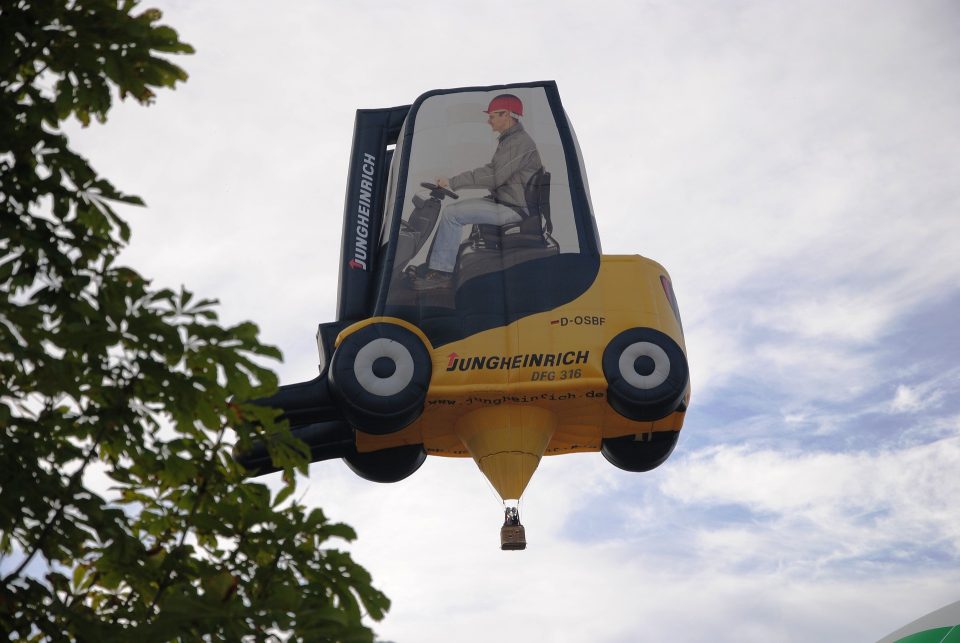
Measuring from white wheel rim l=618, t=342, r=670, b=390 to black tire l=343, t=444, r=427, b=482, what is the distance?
3585 millimetres

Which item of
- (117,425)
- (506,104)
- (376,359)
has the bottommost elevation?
(117,425)

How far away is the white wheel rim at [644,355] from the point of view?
16.8 metres

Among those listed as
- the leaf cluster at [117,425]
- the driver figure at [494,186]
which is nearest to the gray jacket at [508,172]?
the driver figure at [494,186]

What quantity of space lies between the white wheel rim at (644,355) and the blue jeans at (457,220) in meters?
2.79

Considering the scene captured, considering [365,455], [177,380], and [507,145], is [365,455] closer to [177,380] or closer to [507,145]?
[507,145]

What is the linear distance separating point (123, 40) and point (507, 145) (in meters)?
13.9

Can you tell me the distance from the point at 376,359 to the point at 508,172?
3.94 metres

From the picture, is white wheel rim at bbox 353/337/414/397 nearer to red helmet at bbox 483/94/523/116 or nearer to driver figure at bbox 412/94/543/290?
driver figure at bbox 412/94/543/290

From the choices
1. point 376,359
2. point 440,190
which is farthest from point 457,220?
point 376,359

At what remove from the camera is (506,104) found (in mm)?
19719

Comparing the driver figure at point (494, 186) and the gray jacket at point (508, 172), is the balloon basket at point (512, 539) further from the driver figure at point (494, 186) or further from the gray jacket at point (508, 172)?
the gray jacket at point (508, 172)

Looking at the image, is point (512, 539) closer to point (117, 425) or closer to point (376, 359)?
point (376, 359)

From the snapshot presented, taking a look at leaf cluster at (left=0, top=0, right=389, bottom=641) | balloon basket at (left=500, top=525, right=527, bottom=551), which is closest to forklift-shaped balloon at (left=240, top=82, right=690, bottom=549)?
balloon basket at (left=500, top=525, right=527, bottom=551)

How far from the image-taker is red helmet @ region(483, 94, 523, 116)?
64.5 feet
